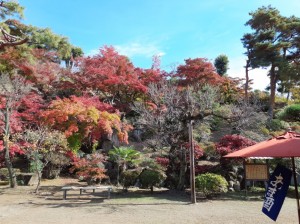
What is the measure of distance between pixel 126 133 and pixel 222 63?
55.9 ft

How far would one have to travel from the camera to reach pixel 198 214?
7176 mm

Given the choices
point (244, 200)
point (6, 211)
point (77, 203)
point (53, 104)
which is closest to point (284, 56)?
point (244, 200)

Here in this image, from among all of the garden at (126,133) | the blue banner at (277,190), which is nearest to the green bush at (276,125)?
the garden at (126,133)

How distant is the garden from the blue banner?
231 cm

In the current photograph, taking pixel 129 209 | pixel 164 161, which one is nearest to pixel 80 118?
pixel 164 161

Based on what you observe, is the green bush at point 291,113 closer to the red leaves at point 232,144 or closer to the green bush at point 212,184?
the red leaves at point 232,144

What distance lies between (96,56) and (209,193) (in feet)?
37.6

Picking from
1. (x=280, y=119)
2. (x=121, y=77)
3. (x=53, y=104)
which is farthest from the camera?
(x=280, y=119)

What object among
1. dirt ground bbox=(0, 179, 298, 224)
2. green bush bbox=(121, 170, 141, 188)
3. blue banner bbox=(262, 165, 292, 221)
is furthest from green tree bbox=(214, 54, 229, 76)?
blue banner bbox=(262, 165, 292, 221)

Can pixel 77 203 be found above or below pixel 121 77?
below

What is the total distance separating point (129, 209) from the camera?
7.77 m

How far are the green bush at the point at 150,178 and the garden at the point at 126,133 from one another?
0.04m

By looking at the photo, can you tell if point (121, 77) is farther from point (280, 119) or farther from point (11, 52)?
point (280, 119)

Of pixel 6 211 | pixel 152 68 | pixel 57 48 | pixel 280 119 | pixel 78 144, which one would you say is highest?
pixel 57 48
